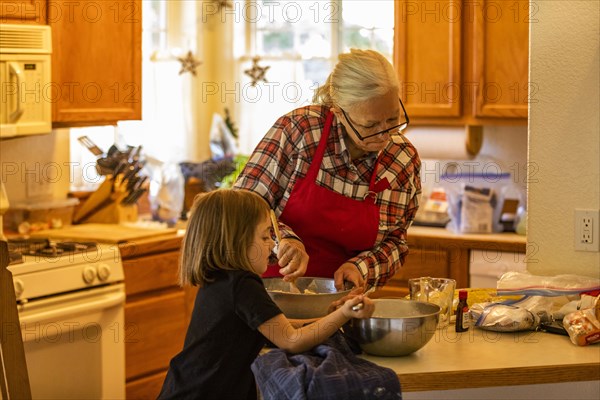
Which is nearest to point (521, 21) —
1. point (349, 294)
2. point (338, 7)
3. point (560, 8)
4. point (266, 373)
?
point (338, 7)

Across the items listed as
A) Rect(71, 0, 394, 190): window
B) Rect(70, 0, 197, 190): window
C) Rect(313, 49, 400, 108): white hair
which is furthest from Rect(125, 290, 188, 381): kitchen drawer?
Rect(313, 49, 400, 108): white hair

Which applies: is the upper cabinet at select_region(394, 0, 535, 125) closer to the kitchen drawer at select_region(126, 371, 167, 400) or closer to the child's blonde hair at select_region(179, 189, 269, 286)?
the kitchen drawer at select_region(126, 371, 167, 400)

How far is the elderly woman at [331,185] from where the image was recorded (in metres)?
2.53

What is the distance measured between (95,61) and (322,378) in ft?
9.04

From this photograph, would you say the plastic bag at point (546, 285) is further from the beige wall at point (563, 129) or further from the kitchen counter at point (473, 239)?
the kitchen counter at point (473, 239)

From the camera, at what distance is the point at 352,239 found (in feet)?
8.38

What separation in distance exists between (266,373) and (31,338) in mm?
1818

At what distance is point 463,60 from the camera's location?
4359 millimetres

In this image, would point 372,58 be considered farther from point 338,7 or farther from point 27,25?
point 338,7

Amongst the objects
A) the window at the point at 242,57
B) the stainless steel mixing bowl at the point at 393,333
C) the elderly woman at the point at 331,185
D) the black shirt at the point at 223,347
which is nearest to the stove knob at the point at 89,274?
the elderly woman at the point at 331,185

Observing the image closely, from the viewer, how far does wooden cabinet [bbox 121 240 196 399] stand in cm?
396

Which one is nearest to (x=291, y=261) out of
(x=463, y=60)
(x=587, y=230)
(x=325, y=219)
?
A: (x=325, y=219)

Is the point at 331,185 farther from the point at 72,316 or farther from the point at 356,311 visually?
the point at 72,316

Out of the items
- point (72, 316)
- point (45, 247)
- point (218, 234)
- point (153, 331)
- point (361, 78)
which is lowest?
point (153, 331)
